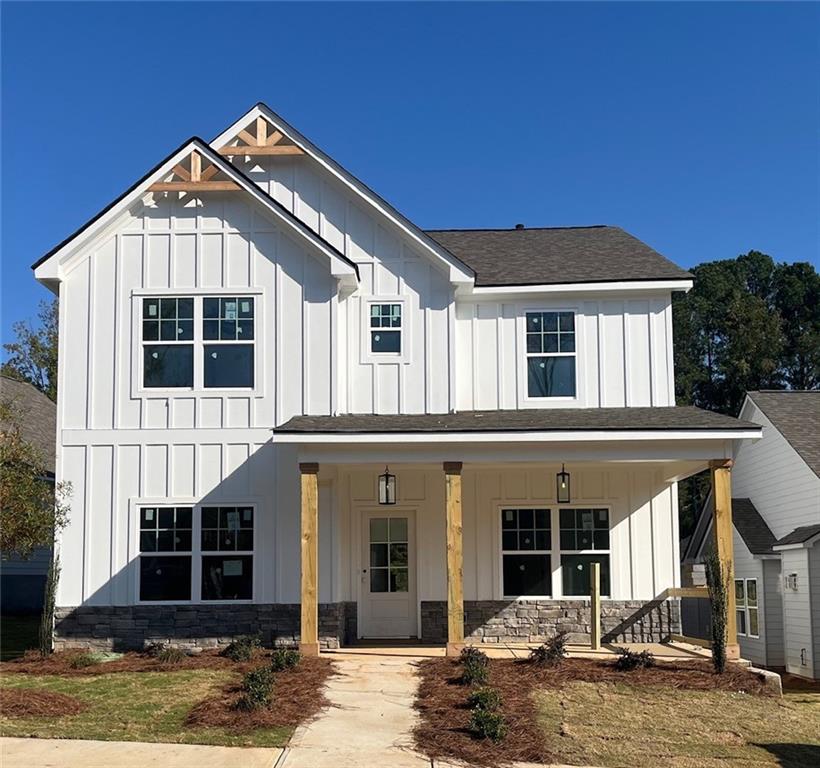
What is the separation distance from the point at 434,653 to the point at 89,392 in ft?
21.3

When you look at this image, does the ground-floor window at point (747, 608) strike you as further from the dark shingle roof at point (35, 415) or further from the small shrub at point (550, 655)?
the dark shingle roof at point (35, 415)

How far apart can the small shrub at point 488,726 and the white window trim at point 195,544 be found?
5.96m

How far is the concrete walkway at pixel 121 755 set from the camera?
841 centimetres

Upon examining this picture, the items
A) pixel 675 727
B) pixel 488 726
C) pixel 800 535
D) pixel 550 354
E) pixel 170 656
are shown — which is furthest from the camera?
pixel 800 535

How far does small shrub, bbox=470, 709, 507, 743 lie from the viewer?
9.34 m

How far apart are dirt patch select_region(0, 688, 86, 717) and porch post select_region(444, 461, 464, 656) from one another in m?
4.84

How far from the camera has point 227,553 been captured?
14.9 m

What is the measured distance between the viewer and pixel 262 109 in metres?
16.3

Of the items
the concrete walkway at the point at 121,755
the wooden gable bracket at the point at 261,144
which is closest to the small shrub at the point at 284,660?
the concrete walkway at the point at 121,755

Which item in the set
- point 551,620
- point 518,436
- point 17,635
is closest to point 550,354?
point 518,436

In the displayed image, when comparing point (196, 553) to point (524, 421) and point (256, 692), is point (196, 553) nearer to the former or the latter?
point (256, 692)

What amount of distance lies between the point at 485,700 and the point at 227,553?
582cm

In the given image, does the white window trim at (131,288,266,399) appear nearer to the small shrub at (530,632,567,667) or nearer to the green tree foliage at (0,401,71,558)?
the green tree foliage at (0,401,71,558)

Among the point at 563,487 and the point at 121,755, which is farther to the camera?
the point at 563,487
